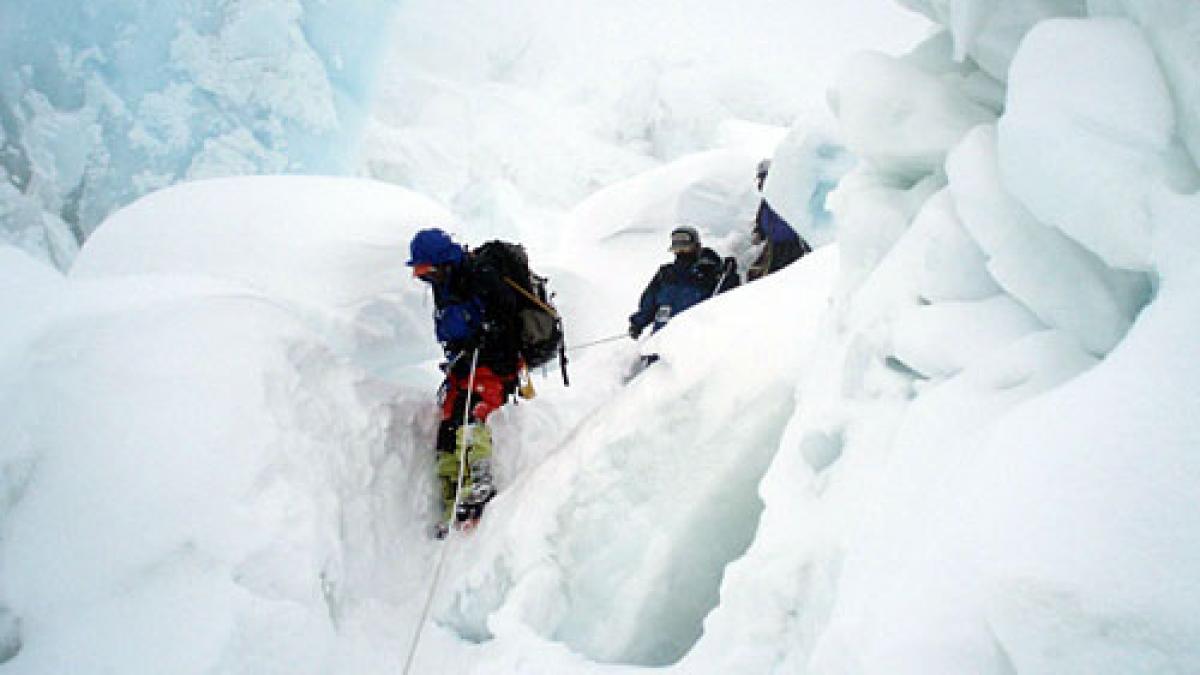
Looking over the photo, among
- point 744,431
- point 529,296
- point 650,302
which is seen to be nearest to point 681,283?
point 650,302

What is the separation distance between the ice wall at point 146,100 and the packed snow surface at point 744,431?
1143cm

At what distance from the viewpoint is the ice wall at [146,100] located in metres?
12.3

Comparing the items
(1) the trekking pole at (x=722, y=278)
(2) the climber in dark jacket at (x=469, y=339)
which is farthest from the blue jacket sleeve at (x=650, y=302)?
(2) the climber in dark jacket at (x=469, y=339)

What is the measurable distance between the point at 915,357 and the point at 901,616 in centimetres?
70

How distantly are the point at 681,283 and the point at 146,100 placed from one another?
14.8 meters

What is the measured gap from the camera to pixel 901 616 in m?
0.99

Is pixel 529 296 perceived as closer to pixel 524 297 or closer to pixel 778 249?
pixel 524 297

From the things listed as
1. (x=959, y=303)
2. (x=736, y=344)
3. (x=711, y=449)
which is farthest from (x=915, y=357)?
(x=736, y=344)

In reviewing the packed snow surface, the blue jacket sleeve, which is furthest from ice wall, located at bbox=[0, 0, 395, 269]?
the blue jacket sleeve

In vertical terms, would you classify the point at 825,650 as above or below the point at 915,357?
below

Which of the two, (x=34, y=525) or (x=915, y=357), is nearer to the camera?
(x=915, y=357)

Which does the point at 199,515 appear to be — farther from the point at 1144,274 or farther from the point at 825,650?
the point at 1144,274

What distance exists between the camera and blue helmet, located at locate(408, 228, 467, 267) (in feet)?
10.6

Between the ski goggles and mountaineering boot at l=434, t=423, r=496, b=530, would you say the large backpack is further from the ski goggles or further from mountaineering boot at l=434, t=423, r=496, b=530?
mountaineering boot at l=434, t=423, r=496, b=530
